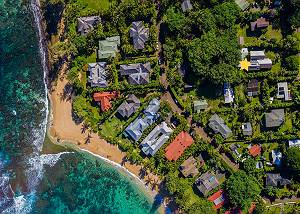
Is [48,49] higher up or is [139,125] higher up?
[48,49]

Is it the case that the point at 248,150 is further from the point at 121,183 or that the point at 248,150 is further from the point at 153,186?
the point at 121,183

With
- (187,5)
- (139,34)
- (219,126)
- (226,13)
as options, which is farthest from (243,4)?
(219,126)

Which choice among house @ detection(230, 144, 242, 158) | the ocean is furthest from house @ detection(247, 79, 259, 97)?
the ocean

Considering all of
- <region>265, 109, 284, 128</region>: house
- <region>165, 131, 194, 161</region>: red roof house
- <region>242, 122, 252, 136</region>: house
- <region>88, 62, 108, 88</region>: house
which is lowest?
<region>165, 131, 194, 161</region>: red roof house

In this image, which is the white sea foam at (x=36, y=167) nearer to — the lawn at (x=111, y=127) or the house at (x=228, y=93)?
the lawn at (x=111, y=127)

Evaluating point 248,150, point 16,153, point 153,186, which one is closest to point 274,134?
point 248,150

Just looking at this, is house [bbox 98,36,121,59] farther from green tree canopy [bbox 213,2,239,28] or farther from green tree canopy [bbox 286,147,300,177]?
green tree canopy [bbox 286,147,300,177]

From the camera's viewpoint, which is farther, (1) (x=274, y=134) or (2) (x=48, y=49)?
(2) (x=48, y=49)
